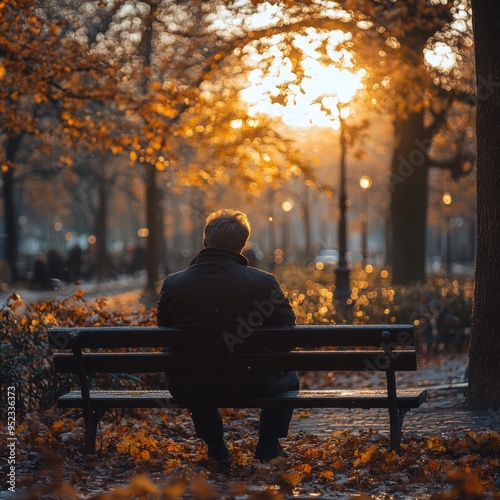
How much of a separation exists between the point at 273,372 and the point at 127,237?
81201 millimetres

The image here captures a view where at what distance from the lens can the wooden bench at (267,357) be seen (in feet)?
19.6

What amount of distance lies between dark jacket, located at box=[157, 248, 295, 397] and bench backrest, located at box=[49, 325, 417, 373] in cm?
9

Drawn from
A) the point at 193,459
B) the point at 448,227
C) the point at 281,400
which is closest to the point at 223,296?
the point at 281,400

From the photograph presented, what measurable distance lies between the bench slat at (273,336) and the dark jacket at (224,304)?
0.06 m

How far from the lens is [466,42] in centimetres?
1703

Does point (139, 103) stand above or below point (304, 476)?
above

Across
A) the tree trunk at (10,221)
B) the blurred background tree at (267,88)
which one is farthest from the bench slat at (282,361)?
the tree trunk at (10,221)

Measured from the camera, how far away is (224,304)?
6.04 m

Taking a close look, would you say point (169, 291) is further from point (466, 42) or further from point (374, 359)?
point (466, 42)

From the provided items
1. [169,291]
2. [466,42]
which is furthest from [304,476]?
[466,42]

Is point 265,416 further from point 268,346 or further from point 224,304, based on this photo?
point 224,304

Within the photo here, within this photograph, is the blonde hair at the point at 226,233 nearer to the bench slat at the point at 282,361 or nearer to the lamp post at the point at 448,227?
the bench slat at the point at 282,361

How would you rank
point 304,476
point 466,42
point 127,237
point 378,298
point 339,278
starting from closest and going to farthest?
point 304,476, point 378,298, point 466,42, point 339,278, point 127,237

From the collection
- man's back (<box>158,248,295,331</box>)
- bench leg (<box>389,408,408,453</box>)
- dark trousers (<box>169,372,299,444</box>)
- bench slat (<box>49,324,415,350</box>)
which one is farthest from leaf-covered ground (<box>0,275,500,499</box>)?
man's back (<box>158,248,295,331</box>)
